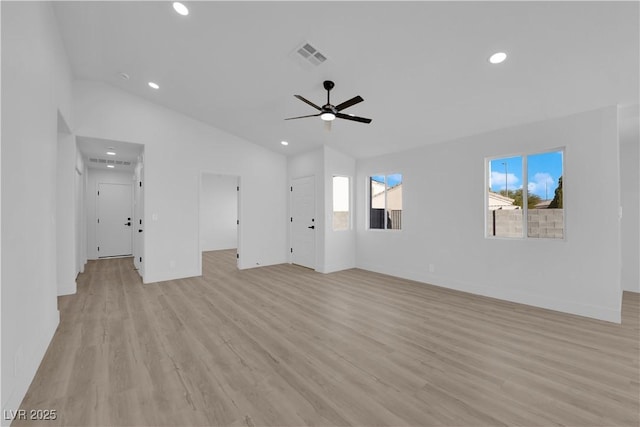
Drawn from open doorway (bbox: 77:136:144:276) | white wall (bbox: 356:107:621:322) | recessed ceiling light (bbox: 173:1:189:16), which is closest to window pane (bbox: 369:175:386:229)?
white wall (bbox: 356:107:621:322)

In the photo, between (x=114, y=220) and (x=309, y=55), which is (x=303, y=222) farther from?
(x=114, y=220)

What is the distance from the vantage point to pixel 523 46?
2.61 meters

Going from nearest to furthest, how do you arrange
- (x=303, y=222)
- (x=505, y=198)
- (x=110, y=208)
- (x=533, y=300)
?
(x=533, y=300) → (x=505, y=198) → (x=303, y=222) → (x=110, y=208)

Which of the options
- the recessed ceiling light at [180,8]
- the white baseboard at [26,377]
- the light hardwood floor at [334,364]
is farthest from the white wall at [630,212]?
the white baseboard at [26,377]

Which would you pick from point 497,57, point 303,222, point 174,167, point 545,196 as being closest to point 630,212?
point 545,196

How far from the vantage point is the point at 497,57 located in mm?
2803

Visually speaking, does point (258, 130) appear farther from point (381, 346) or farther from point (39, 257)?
point (381, 346)

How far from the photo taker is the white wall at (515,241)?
3.32m

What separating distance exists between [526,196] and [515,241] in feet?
2.28

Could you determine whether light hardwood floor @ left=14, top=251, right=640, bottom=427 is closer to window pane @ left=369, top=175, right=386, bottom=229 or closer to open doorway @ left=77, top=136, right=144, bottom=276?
window pane @ left=369, top=175, right=386, bottom=229

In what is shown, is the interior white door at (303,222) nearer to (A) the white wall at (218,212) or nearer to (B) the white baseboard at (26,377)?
(A) the white wall at (218,212)

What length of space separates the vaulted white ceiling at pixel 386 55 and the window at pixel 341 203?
1.80 metres

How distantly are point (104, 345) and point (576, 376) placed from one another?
166 inches

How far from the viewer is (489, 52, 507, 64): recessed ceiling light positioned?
9.02 ft
